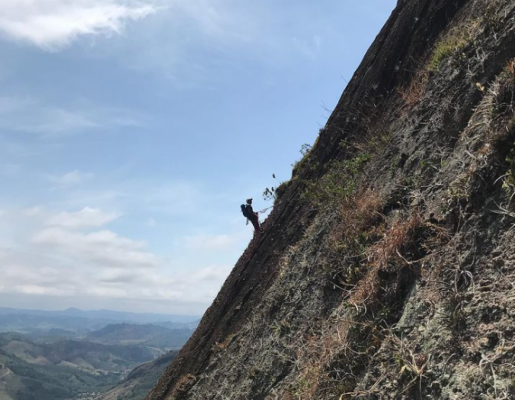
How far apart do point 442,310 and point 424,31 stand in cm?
1017

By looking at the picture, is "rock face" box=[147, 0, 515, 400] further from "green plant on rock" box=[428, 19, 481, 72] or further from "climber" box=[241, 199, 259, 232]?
"climber" box=[241, 199, 259, 232]

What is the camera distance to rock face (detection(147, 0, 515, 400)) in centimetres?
470

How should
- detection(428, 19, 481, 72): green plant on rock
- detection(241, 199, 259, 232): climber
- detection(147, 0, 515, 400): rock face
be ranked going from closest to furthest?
detection(147, 0, 515, 400): rock face, detection(428, 19, 481, 72): green plant on rock, detection(241, 199, 259, 232): climber

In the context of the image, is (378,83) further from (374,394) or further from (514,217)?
(374,394)

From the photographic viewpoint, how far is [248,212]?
1764cm

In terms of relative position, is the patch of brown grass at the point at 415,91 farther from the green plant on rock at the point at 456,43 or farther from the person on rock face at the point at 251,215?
the person on rock face at the point at 251,215

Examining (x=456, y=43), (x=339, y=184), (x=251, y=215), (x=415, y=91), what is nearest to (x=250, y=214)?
(x=251, y=215)

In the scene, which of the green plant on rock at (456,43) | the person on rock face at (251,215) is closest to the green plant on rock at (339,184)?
the green plant on rock at (456,43)

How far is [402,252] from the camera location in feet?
20.8

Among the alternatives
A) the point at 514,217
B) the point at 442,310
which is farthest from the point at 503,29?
the point at 442,310

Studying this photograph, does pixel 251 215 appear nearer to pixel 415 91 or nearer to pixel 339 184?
pixel 339 184

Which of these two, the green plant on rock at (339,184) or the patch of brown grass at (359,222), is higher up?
the green plant on rock at (339,184)

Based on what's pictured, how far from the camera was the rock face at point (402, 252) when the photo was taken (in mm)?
4695

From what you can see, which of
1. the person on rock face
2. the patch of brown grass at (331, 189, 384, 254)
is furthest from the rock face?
the person on rock face
